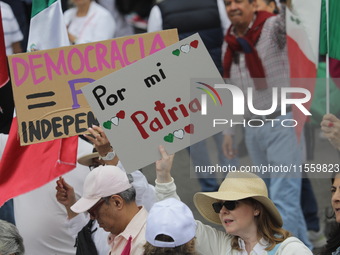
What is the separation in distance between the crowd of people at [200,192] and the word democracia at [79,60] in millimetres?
408

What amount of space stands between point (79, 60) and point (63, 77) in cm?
14

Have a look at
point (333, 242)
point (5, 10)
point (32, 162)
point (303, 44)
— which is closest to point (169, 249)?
point (333, 242)

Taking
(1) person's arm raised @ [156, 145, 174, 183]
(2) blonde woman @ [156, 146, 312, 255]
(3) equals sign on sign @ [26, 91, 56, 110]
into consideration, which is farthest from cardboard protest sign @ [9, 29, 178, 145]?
(2) blonde woman @ [156, 146, 312, 255]

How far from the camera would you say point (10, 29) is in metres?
9.74

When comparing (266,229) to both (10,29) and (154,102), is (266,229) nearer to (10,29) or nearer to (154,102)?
(154,102)

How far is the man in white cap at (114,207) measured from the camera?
554 centimetres

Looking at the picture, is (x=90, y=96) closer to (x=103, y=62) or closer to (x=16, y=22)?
(x=103, y=62)

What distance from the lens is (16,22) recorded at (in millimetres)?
9945

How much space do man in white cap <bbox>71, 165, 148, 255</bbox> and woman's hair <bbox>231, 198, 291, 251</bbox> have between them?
2.14 feet

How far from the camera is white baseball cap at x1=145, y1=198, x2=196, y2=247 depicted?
485 centimetres

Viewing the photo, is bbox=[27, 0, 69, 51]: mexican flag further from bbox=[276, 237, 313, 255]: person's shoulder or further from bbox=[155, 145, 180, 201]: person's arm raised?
bbox=[276, 237, 313, 255]: person's shoulder

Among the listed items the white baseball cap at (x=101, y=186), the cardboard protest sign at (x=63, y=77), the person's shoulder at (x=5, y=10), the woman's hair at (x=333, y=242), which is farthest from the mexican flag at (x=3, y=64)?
the person's shoulder at (x=5, y=10)

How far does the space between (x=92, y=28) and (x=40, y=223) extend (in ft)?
11.8

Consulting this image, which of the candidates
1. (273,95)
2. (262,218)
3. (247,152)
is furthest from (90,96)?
(247,152)
